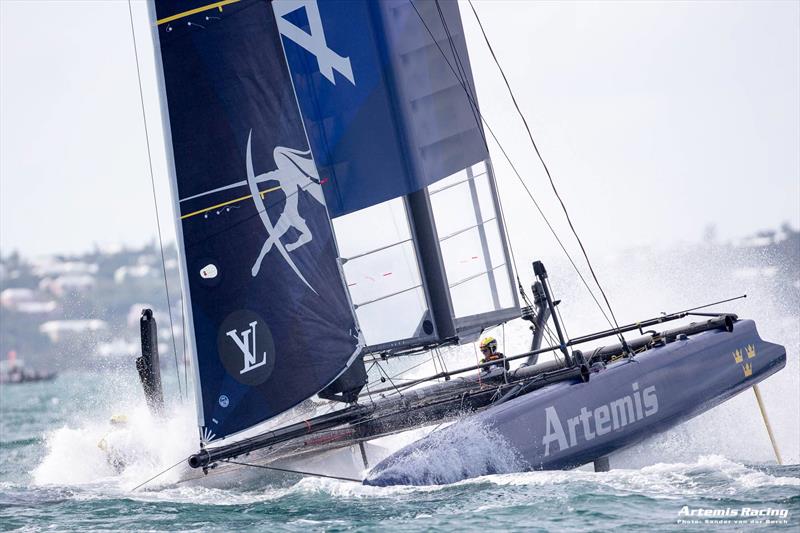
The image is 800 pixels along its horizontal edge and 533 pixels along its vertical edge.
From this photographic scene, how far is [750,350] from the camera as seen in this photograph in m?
8.03

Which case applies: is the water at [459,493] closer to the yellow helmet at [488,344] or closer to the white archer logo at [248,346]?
the white archer logo at [248,346]

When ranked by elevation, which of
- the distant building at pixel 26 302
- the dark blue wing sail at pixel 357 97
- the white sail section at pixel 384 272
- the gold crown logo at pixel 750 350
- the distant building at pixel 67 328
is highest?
the distant building at pixel 26 302

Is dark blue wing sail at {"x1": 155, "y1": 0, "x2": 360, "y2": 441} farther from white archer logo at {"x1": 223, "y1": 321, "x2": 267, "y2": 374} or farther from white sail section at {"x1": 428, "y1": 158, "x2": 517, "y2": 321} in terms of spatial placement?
white sail section at {"x1": 428, "y1": 158, "x2": 517, "y2": 321}

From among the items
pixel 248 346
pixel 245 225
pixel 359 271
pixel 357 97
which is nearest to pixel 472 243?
pixel 359 271

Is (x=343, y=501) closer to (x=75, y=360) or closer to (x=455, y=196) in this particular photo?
(x=455, y=196)

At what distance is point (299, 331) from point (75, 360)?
258 feet

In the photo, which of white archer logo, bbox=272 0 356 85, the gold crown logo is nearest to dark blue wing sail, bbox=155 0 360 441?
white archer logo, bbox=272 0 356 85

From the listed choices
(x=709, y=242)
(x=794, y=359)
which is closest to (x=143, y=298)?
(x=709, y=242)

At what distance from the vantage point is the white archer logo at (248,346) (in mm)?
6512

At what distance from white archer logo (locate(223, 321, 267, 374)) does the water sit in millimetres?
769

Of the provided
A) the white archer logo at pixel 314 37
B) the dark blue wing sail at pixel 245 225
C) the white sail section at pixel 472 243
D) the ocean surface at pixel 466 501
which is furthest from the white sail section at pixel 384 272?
the ocean surface at pixel 466 501

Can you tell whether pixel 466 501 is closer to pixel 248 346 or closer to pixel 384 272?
pixel 248 346

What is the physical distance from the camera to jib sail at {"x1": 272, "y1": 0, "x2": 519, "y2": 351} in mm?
7629

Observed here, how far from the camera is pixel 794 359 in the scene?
10062mm
